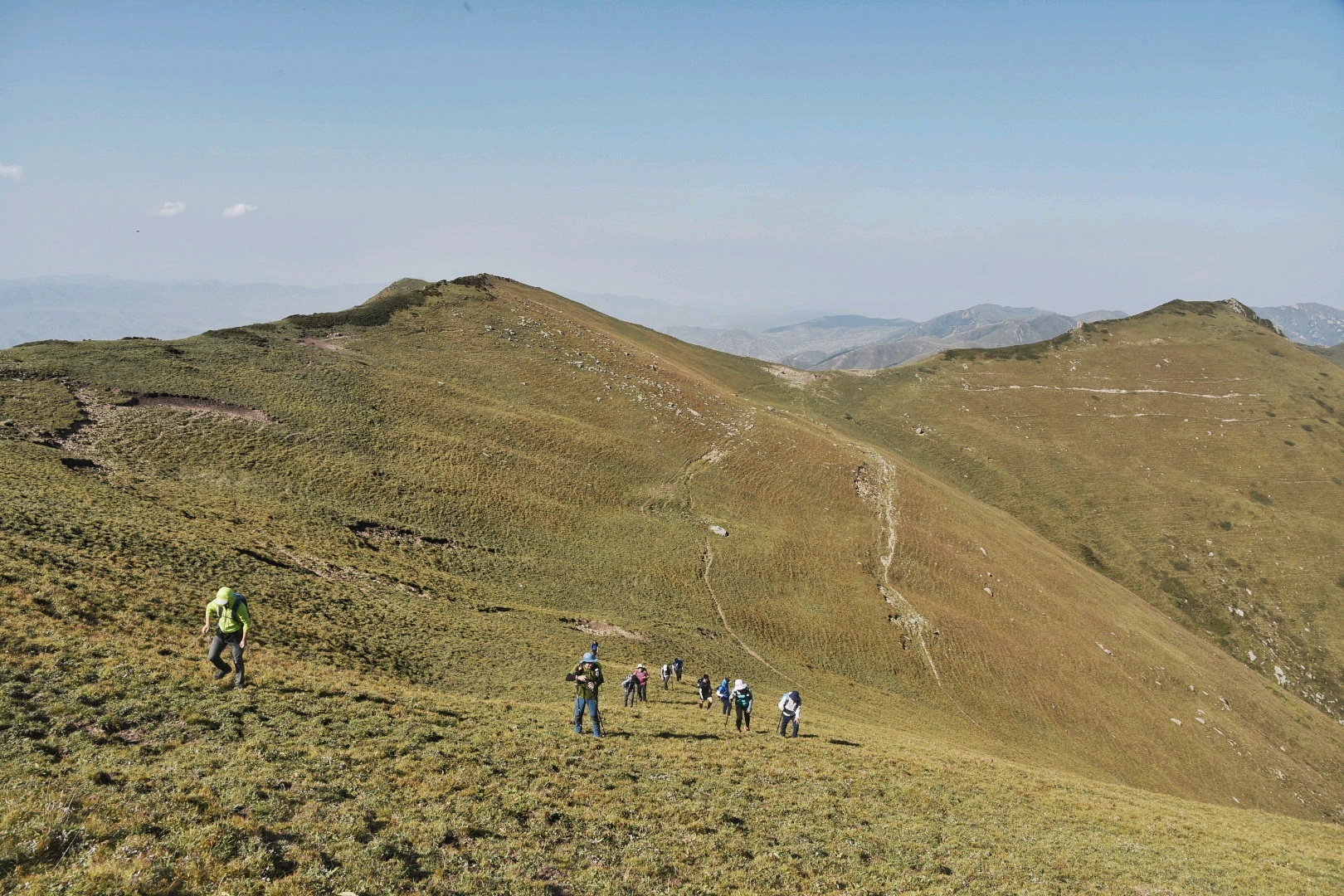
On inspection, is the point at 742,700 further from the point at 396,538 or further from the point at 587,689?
the point at 396,538

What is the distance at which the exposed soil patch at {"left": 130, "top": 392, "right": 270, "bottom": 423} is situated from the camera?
49.8m

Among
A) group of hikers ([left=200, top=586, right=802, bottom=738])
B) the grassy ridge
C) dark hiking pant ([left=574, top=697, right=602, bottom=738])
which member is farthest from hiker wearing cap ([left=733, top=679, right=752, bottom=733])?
dark hiking pant ([left=574, top=697, right=602, bottom=738])

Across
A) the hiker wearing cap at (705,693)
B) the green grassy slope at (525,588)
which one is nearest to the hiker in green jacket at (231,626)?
the green grassy slope at (525,588)

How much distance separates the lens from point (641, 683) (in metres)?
29.9

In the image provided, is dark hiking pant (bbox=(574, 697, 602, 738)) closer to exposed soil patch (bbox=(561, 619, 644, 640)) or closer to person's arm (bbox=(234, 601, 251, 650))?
person's arm (bbox=(234, 601, 251, 650))

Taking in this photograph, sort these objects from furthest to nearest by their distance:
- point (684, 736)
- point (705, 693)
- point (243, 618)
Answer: point (705, 693) → point (684, 736) → point (243, 618)

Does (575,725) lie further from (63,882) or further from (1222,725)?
(1222,725)

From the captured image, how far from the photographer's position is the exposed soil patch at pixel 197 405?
49.8 metres

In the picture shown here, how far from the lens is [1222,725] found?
62.3 meters

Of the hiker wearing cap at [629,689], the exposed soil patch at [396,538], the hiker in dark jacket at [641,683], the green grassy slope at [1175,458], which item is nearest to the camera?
the hiker wearing cap at [629,689]

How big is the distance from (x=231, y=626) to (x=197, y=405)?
1744 inches

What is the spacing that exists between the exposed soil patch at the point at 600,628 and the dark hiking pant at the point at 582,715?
2019cm

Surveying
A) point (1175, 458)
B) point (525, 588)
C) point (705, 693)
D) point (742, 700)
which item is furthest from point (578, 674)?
point (1175, 458)

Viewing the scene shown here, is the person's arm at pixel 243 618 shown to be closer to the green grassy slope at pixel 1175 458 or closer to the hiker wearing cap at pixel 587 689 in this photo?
the hiker wearing cap at pixel 587 689
